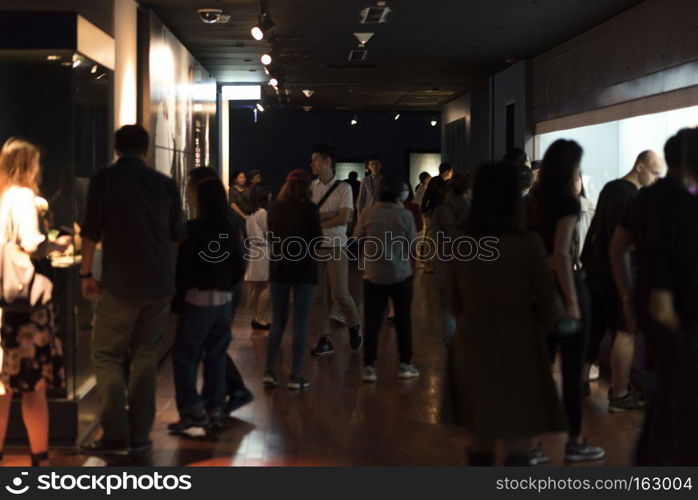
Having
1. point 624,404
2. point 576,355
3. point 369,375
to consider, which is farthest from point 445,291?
point 576,355

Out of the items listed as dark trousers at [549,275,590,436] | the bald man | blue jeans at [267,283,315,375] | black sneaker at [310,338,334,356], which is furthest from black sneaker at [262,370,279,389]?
dark trousers at [549,275,590,436]

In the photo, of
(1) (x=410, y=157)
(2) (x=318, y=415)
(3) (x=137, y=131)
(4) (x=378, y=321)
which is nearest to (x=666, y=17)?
(4) (x=378, y=321)

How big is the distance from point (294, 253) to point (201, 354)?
3.52 feet

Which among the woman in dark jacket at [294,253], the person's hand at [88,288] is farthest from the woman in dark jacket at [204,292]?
the woman in dark jacket at [294,253]

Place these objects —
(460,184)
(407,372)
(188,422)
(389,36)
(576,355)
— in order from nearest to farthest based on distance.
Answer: (576,355), (188,422), (407,372), (460,184), (389,36)

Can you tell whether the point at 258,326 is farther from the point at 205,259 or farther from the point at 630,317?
the point at 630,317

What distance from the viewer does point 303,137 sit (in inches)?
1218

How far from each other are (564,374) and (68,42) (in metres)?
3.05

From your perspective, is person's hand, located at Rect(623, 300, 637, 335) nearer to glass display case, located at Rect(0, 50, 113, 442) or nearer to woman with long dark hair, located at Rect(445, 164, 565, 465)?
woman with long dark hair, located at Rect(445, 164, 565, 465)

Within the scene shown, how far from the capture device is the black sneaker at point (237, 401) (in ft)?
20.9

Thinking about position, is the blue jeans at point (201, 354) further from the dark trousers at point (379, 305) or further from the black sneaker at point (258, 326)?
the black sneaker at point (258, 326)

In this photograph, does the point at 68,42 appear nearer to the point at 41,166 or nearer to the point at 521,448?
the point at 41,166

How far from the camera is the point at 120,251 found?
515 cm

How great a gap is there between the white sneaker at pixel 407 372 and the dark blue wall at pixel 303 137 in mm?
23080
